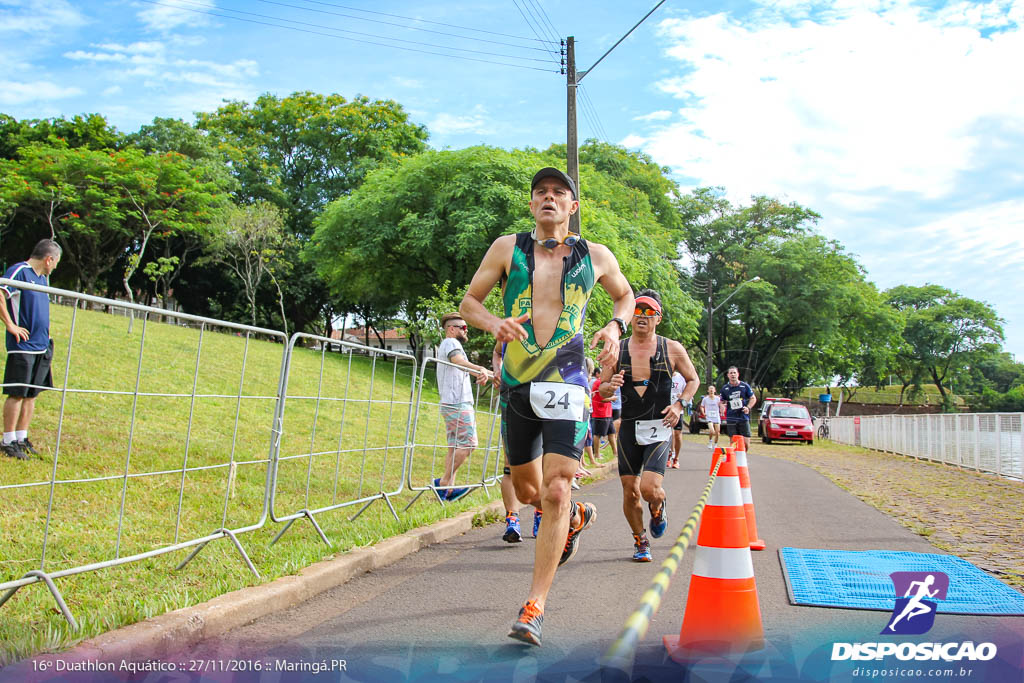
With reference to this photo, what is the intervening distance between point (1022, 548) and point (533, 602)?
4.98m

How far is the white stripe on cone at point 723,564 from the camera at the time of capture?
140 inches

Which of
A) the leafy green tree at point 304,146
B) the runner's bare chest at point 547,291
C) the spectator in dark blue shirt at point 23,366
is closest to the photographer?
the runner's bare chest at point 547,291

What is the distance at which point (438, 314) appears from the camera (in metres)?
24.3

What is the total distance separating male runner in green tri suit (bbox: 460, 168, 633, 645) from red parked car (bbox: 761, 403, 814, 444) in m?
29.2

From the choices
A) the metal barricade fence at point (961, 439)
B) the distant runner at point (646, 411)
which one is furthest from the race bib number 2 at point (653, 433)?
the metal barricade fence at point (961, 439)

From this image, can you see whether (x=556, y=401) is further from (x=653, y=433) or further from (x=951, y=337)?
(x=951, y=337)

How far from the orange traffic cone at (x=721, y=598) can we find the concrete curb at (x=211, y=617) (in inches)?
79.2

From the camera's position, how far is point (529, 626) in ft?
11.6

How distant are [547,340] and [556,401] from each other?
0.31 m

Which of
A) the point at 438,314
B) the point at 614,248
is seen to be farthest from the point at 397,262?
the point at 614,248

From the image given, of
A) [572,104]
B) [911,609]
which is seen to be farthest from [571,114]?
[911,609]

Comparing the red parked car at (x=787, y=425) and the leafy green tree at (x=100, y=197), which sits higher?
the leafy green tree at (x=100, y=197)

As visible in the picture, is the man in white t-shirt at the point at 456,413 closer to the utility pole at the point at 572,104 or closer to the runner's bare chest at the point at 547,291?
the runner's bare chest at the point at 547,291

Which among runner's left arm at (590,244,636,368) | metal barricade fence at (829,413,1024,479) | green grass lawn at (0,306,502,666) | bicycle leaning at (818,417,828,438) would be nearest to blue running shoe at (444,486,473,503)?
green grass lawn at (0,306,502,666)
